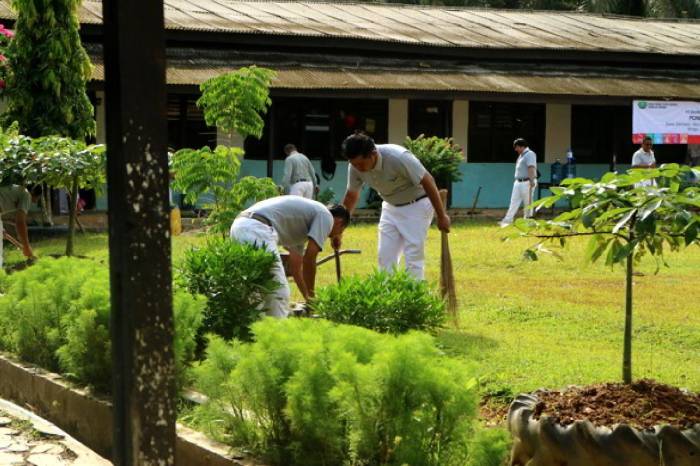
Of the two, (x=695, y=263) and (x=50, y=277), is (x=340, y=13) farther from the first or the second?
(x=50, y=277)

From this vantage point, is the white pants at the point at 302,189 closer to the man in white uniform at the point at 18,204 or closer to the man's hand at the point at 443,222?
the man in white uniform at the point at 18,204

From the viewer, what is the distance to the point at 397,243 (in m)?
9.38

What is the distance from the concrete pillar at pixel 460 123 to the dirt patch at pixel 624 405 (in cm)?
2030

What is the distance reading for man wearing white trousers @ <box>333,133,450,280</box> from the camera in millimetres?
8984

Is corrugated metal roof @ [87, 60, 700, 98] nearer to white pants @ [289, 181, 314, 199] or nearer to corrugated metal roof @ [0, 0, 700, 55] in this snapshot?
corrugated metal roof @ [0, 0, 700, 55]

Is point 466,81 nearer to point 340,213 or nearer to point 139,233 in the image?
point 340,213

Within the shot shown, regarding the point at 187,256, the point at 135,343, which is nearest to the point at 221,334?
the point at 187,256

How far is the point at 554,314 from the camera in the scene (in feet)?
34.2

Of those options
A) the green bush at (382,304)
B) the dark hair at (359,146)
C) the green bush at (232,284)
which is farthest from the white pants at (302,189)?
the green bush at (382,304)

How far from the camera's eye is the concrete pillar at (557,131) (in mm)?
26453

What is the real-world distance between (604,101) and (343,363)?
20454 mm

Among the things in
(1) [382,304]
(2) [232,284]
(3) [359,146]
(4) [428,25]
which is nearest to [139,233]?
(1) [382,304]

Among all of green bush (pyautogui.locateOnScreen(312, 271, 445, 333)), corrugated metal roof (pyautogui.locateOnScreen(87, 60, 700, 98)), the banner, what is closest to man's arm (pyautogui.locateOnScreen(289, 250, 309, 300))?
green bush (pyautogui.locateOnScreen(312, 271, 445, 333))

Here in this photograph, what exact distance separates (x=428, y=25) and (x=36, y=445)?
70.2 feet
